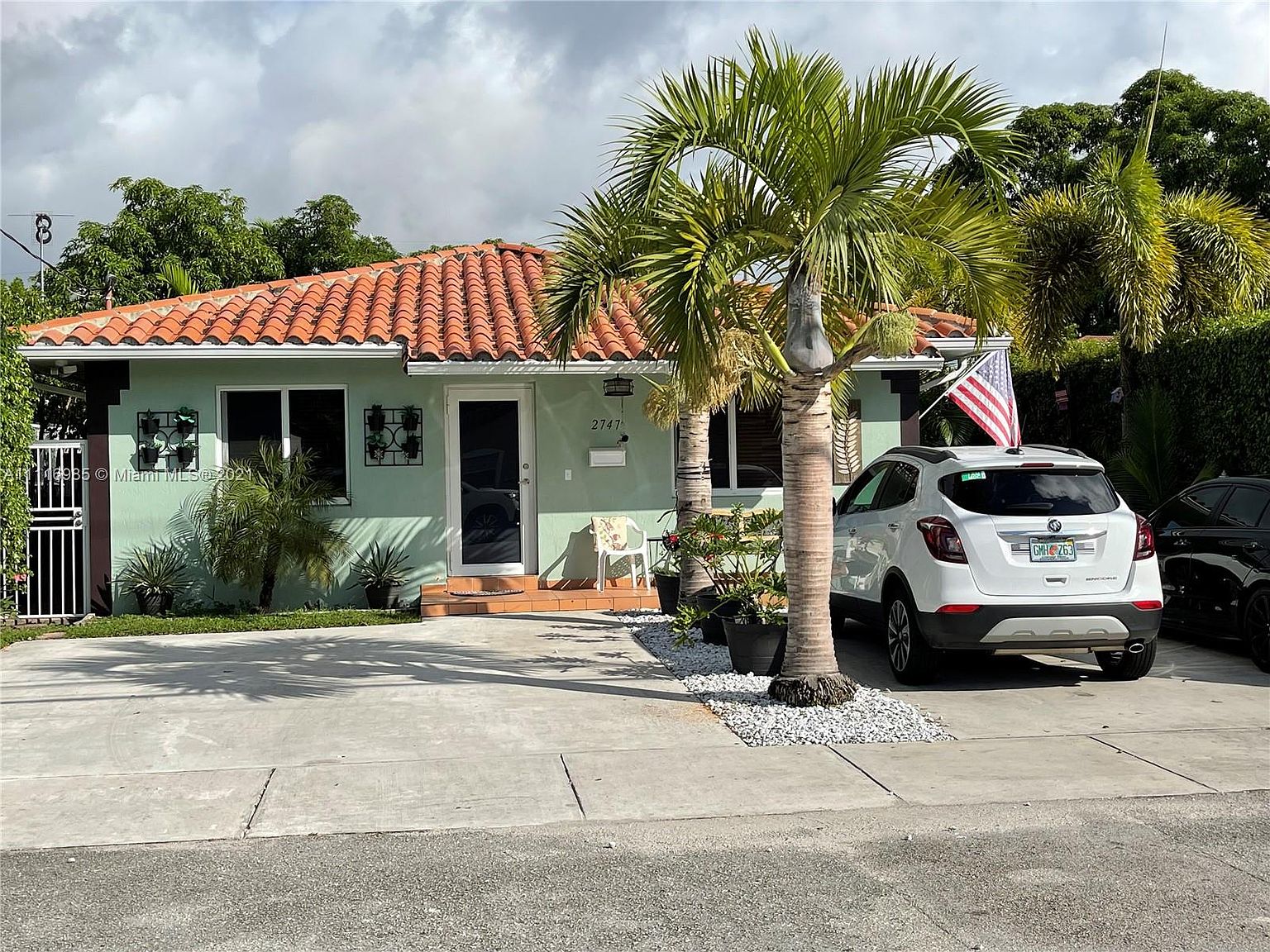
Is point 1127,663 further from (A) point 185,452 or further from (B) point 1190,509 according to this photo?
(A) point 185,452

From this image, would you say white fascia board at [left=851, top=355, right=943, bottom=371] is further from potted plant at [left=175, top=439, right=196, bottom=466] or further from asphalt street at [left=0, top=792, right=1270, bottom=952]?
asphalt street at [left=0, top=792, right=1270, bottom=952]

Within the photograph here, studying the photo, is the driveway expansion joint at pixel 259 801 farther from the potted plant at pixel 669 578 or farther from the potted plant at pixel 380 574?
the potted plant at pixel 380 574

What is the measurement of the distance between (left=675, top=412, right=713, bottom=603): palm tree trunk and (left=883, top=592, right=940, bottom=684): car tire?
8.02 feet

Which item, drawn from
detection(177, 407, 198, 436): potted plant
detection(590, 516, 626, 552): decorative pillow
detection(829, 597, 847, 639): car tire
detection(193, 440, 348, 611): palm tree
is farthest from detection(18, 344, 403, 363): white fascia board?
detection(829, 597, 847, 639): car tire

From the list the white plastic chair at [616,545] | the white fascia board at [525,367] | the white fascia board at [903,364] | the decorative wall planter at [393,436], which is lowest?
the white plastic chair at [616,545]

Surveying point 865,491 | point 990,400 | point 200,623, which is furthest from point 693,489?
point 200,623

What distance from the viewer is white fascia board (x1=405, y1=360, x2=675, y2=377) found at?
13.0m

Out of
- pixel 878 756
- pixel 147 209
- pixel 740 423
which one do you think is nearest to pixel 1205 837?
pixel 878 756

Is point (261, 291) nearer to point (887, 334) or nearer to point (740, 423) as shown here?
point (740, 423)

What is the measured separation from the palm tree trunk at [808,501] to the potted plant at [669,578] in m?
3.51

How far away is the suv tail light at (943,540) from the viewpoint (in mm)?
8500

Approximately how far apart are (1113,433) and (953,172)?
11.8m

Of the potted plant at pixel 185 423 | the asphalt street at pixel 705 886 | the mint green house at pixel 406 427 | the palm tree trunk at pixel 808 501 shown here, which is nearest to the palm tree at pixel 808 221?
the palm tree trunk at pixel 808 501

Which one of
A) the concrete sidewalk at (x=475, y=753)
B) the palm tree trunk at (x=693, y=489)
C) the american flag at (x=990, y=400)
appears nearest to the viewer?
the concrete sidewalk at (x=475, y=753)
